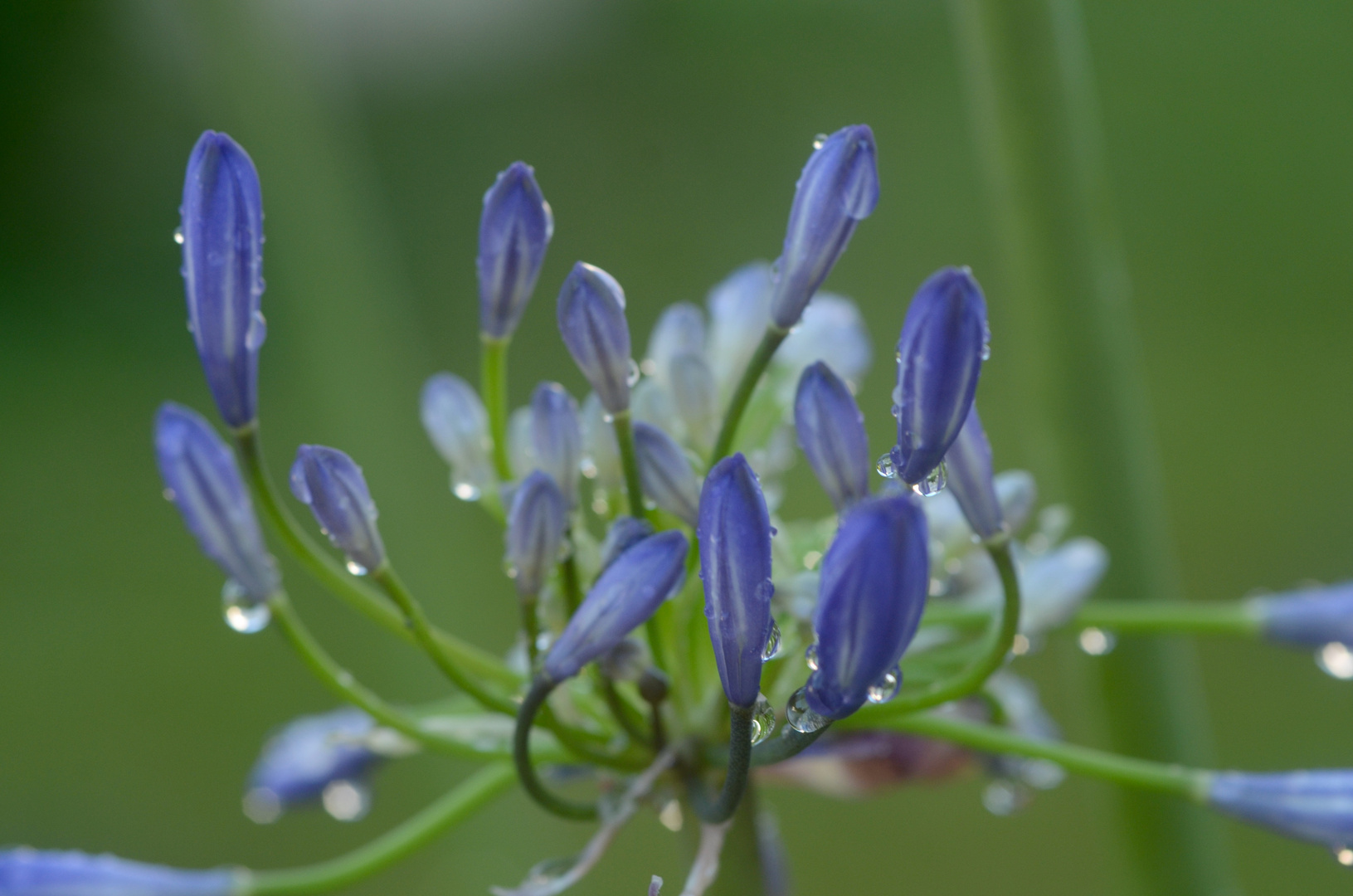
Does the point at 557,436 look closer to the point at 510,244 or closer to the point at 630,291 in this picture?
the point at 510,244

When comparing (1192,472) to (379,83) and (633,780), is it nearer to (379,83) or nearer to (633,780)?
(379,83)

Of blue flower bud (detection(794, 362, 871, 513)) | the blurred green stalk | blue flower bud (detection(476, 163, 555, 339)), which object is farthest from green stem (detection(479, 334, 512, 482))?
the blurred green stalk

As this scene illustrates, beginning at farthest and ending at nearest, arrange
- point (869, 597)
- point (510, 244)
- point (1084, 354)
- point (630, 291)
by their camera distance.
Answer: point (630, 291) → point (1084, 354) → point (510, 244) → point (869, 597)

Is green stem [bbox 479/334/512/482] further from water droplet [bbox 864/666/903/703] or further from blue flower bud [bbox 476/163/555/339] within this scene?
water droplet [bbox 864/666/903/703]

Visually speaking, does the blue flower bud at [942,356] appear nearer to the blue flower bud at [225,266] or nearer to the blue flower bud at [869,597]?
the blue flower bud at [869,597]

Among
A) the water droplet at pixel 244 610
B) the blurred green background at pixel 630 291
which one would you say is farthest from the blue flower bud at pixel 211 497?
the blurred green background at pixel 630 291

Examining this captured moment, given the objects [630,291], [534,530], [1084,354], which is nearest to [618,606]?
[534,530]
